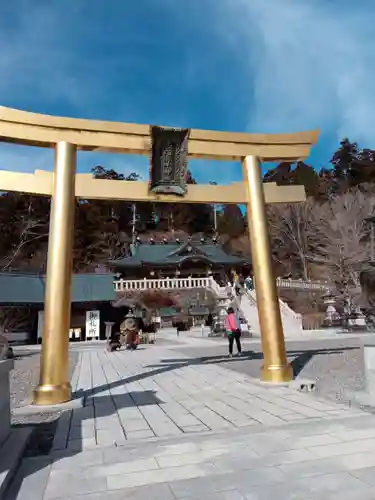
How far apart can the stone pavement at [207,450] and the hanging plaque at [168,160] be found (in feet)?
12.3

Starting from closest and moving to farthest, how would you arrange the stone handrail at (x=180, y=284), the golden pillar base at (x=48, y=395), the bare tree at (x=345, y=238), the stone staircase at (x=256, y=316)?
the golden pillar base at (x=48, y=395), the stone staircase at (x=256, y=316), the bare tree at (x=345, y=238), the stone handrail at (x=180, y=284)

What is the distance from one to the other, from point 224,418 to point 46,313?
312cm

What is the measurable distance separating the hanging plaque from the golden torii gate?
0.12 meters

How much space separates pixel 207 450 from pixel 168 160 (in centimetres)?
528

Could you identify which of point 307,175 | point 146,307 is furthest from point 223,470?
point 307,175

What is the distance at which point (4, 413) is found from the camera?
3770 millimetres

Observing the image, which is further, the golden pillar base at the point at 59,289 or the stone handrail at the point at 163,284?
the stone handrail at the point at 163,284

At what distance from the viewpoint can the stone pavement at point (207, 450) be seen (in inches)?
112

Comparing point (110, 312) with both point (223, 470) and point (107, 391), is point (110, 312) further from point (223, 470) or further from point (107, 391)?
point (223, 470)

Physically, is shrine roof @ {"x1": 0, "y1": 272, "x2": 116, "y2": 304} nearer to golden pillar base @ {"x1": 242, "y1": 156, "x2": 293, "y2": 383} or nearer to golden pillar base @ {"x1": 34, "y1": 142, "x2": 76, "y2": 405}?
golden pillar base @ {"x1": 34, "y1": 142, "x2": 76, "y2": 405}

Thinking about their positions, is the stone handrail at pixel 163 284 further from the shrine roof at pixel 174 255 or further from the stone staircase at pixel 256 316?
the stone staircase at pixel 256 316

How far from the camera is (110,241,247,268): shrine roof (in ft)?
121

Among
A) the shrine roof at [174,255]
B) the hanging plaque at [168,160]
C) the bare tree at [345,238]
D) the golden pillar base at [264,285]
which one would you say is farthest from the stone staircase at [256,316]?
the hanging plaque at [168,160]

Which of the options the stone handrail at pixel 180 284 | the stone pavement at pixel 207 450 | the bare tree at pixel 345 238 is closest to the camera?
the stone pavement at pixel 207 450
